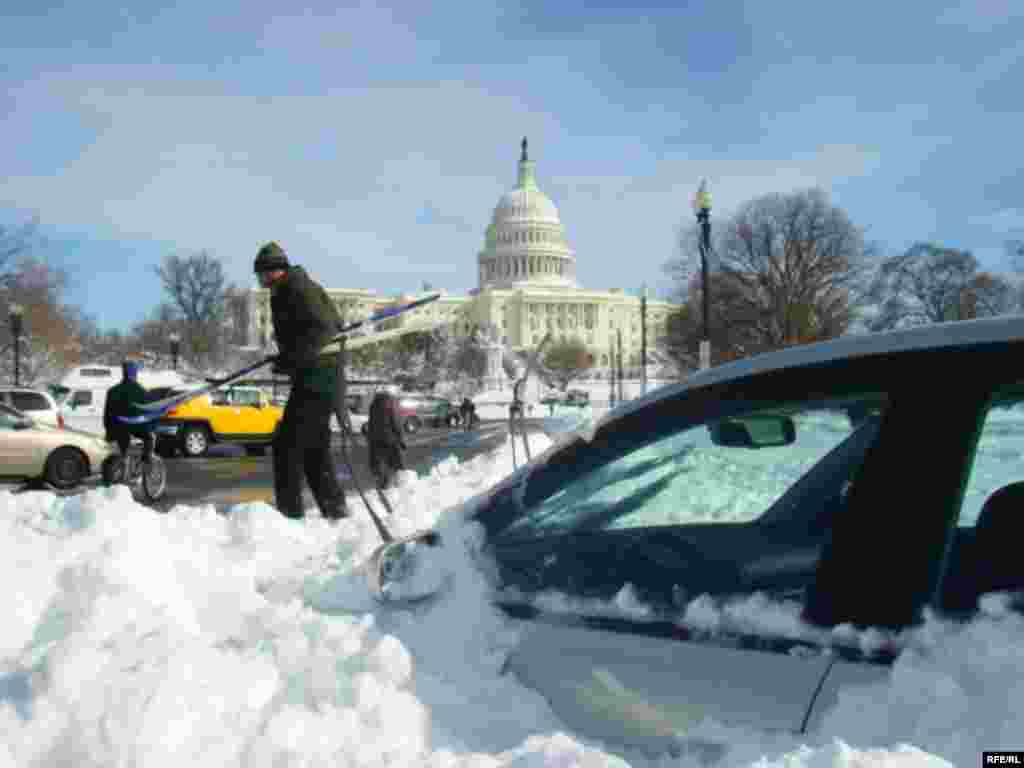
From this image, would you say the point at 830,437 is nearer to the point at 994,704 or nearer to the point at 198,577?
the point at 994,704

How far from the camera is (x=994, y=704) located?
137cm

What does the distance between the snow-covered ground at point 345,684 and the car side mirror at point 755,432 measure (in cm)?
42

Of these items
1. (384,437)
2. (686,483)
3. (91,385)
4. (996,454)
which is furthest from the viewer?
(91,385)

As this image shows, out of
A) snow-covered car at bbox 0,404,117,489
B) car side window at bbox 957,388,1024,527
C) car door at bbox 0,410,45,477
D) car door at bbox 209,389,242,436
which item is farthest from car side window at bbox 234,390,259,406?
car side window at bbox 957,388,1024,527

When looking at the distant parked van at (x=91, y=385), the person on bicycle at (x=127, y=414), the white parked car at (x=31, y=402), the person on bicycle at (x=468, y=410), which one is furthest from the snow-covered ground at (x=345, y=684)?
the distant parked van at (x=91, y=385)

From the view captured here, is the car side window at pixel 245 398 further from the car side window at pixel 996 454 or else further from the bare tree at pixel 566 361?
the bare tree at pixel 566 361

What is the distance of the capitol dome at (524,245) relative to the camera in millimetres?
114375

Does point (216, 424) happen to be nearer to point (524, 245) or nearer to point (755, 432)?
point (755, 432)

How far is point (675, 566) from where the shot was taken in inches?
71.8

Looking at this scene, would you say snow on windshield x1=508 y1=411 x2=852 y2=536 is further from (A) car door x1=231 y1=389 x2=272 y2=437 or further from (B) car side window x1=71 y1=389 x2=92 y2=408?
(B) car side window x1=71 y1=389 x2=92 y2=408

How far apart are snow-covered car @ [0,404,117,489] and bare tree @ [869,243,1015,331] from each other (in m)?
48.4

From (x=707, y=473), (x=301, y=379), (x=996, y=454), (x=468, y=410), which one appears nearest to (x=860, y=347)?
(x=996, y=454)

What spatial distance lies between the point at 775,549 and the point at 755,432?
279 millimetres

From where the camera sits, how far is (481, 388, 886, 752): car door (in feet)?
4.98
